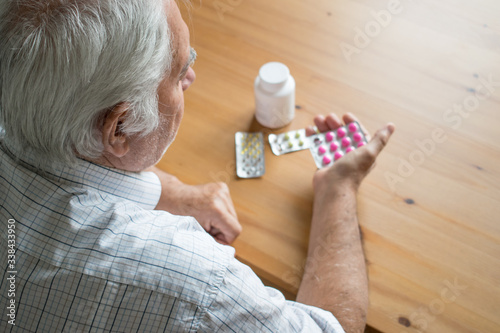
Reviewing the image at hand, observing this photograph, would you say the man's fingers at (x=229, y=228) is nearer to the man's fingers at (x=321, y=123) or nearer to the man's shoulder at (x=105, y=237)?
the man's shoulder at (x=105, y=237)

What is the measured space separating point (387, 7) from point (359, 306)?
0.75 meters

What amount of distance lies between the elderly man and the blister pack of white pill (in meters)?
0.25

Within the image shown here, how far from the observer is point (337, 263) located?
2.68ft

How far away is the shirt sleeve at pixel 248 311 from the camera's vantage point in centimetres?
60

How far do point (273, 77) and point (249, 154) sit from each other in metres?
0.17

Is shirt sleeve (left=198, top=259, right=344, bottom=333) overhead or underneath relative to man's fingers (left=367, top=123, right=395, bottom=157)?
underneath

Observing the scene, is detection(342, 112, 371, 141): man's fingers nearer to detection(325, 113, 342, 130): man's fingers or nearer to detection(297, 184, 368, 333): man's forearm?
detection(325, 113, 342, 130): man's fingers

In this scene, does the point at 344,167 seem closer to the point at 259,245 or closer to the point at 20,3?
the point at 259,245

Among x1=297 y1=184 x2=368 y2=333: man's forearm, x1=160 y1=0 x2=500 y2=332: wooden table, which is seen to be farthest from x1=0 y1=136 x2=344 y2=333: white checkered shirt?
x1=160 y1=0 x2=500 y2=332: wooden table

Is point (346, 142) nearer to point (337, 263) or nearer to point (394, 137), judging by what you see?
point (394, 137)

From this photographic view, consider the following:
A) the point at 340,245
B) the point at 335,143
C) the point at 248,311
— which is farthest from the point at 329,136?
the point at 248,311

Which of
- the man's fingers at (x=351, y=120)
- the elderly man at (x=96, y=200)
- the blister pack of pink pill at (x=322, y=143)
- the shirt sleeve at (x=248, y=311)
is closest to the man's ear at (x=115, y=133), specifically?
the elderly man at (x=96, y=200)

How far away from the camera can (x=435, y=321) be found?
0.75 m

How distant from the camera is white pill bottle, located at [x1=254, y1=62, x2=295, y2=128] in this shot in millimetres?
886
